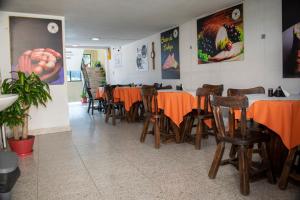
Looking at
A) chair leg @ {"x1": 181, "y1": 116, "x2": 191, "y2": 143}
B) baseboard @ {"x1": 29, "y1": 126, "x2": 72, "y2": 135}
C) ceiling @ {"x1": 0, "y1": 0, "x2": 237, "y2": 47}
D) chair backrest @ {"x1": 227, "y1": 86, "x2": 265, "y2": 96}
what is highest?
ceiling @ {"x1": 0, "y1": 0, "x2": 237, "y2": 47}

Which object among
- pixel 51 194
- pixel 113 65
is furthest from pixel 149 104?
pixel 113 65

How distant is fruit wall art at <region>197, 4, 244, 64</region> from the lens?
4.62m

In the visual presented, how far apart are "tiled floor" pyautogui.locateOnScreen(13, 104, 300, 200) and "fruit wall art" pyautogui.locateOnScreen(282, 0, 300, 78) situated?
5.50 feet

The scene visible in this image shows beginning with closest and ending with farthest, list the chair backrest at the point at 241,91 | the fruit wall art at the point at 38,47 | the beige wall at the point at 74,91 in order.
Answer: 1. the chair backrest at the point at 241,91
2. the fruit wall art at the point at 38,47
3. the beige wall at the point at 74,91

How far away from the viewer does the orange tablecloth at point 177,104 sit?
3682 mm

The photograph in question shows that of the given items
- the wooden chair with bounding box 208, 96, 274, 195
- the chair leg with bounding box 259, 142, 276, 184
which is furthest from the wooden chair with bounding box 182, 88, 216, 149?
the chair leg with bounding box 259, 142, 276, 184

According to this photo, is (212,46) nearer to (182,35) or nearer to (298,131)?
(182,35)

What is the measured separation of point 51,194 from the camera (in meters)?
2.31

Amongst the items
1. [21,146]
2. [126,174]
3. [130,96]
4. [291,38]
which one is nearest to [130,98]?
[130,96]

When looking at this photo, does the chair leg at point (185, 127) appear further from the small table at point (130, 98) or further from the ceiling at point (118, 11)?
the ceiling at point (118, 11)

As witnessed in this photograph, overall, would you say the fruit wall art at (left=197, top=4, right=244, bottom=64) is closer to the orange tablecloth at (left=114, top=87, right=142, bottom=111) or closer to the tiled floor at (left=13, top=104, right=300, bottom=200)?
the orange tablecloth at (left=114, top=87, right=142, bottom=111)

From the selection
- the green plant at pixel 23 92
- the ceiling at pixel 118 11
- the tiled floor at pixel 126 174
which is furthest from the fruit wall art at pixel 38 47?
the tiled floor at pixel 126 174

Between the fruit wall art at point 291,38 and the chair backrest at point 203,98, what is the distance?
1.35 m

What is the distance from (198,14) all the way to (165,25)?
1.21 meters
